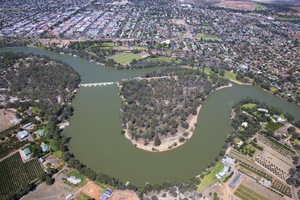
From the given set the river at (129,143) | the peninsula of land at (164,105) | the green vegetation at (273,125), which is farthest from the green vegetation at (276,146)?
the peninsula of land at (164,105)

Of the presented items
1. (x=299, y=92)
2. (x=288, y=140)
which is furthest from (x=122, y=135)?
(x=299, y=92)

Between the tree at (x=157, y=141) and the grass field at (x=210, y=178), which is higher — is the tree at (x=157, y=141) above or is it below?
above

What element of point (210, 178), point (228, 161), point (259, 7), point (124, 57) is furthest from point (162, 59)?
point (259, 7)

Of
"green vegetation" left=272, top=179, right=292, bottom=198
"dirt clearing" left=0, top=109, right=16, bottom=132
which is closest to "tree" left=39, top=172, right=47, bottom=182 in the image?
"dirt clearing" left=0, top=109, right=16, bottom=132

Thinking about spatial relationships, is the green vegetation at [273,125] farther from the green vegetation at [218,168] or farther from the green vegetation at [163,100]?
the green vegetation at [218,168]

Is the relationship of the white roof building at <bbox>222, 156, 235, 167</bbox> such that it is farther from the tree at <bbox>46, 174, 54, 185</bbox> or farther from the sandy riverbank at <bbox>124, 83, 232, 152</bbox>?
the tree at <bbox>46, 174, 54, 185</bbox>

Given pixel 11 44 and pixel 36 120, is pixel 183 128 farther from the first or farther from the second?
pixel 11 44

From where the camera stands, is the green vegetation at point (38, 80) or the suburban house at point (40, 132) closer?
the suburban house at point (40, 132)
